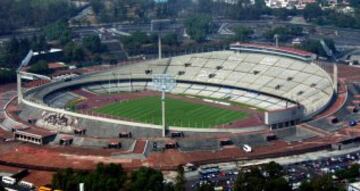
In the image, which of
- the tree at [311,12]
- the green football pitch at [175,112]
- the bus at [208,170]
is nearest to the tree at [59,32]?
the green football pitch at [175,112]

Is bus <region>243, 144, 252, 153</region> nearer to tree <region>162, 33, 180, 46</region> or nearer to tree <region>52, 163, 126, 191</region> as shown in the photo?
tree <region>52, 163, 126, 191</region>

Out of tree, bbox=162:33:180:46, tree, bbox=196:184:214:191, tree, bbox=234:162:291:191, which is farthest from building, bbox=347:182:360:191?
tree, bbox=162:33:180:46

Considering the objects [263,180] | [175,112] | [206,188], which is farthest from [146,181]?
[175,112]

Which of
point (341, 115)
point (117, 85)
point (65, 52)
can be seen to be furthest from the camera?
point (65, 52)

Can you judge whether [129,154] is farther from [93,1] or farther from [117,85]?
[93,1]

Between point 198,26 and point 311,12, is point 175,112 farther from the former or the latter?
point 311,12

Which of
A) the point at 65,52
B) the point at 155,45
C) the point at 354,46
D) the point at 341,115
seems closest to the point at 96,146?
the point at 341,115
